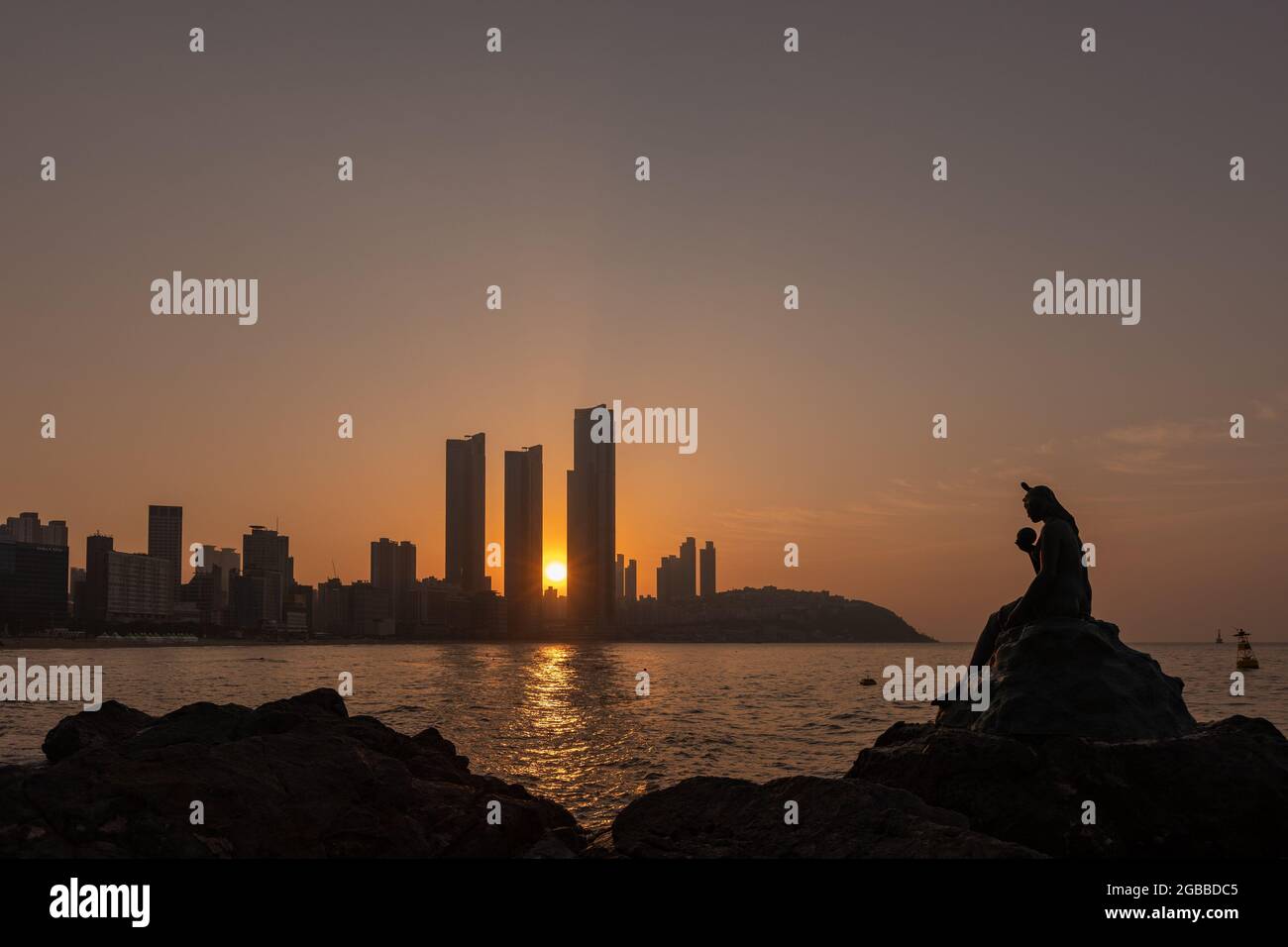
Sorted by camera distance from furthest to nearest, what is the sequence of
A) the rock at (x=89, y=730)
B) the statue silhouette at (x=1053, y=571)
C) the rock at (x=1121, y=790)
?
the rock at (x=89, y=730) < the statue silhouette at (x=1053, y=571) < the rock at (x=1121, y=790)

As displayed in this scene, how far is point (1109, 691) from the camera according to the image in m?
13.2

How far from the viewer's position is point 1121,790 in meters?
11.4

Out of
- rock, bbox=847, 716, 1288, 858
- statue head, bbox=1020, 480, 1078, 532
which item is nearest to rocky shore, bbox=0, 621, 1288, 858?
rock, bbox=847, 716, 1288, 858

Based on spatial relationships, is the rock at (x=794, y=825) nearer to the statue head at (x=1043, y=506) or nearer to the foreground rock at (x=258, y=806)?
the foreground rock at (x=258, y=806)

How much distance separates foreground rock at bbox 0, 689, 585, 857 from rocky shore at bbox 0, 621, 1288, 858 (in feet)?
0.08

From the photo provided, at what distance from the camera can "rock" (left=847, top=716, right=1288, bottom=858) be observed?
438 inches

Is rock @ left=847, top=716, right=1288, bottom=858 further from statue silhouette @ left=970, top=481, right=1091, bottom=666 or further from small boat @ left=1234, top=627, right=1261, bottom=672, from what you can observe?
small boat @ left=1234, top=627, right=1261, bottom=672

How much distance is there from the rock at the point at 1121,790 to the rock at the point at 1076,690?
649mm

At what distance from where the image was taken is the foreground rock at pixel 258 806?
10.9m

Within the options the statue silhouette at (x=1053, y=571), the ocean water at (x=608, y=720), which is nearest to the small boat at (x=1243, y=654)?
the ocean water at (x=608, y=720)

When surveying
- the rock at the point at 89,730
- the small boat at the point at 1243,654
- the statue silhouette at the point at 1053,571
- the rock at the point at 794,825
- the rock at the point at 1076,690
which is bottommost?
the small boat at the point at 1243,654

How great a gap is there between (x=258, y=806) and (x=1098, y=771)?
34.4 ft
